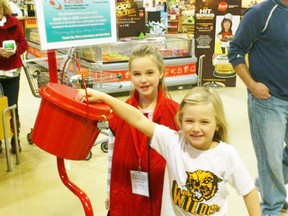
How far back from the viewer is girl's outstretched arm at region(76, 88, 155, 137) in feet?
4.94

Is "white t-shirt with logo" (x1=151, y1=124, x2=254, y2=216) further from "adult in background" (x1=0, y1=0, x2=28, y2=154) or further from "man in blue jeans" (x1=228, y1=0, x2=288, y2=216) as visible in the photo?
"adult in background" (x1=0, y1=0, x2=28, y2=154)

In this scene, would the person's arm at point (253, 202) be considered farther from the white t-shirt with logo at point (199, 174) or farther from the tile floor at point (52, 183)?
the tile floor at point (52, 183)

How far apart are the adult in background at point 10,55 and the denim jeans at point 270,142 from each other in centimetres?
242

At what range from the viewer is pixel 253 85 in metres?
2.46

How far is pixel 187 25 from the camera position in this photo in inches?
616

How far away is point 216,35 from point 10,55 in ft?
14.1

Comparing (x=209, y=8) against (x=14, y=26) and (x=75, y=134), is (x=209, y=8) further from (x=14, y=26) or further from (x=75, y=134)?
(x=75, y=134)

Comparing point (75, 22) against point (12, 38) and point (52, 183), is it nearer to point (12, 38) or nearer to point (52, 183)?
point (52, 183)

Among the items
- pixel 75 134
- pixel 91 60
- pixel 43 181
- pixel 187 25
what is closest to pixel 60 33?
pixel 75 134

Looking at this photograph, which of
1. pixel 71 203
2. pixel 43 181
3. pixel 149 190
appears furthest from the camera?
pixel 43 181

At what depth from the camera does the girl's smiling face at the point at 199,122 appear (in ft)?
4.93

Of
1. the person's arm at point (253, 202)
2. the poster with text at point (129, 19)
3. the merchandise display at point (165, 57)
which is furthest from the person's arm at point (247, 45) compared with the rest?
the poster with text at point (129, 19)

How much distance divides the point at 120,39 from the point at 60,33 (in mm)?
5350

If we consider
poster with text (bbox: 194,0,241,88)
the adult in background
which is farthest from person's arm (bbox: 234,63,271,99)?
poster with text (bbox: 194,0,241,88)
